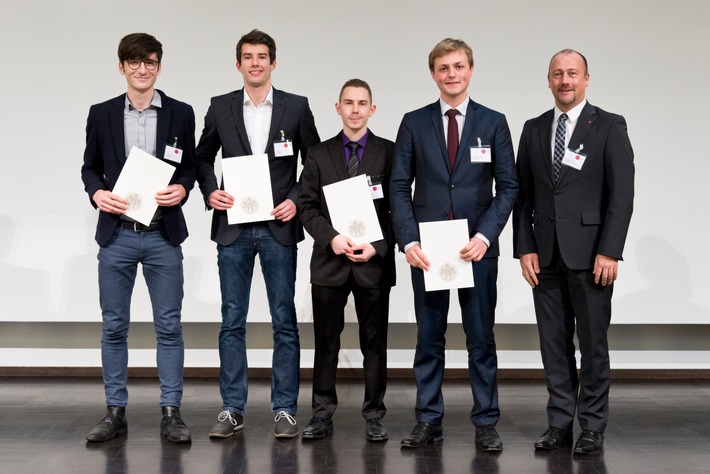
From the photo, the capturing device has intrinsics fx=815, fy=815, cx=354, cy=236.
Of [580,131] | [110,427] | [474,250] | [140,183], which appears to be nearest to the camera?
[474,250]

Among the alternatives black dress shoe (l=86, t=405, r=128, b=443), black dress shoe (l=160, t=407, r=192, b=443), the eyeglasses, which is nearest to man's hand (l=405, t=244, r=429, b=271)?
black dress shoe (l=160, t=407, r=192, b=443)

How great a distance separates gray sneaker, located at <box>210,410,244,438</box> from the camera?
3.69m

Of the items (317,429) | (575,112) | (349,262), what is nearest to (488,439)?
(317,429)

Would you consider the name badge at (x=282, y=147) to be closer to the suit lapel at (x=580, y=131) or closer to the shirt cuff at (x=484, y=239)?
the shirt cuff at (x=484, y=239)

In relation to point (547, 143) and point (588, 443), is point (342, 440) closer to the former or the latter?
point (588, 443)

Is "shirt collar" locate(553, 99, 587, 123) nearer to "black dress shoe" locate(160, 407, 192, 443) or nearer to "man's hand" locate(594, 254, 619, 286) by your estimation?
"man's hand" locate(594, 254, 619, 286)

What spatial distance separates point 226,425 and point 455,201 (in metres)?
1.46

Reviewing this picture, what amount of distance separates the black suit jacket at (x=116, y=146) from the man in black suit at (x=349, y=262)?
1.92 ft

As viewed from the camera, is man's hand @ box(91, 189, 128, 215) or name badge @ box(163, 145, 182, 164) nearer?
man's hand @ box(91, 189, 128, 215)

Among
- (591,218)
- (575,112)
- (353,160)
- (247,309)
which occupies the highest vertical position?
(575,112)

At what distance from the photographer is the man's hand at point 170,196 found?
3.62 meters

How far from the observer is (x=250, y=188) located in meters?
3.61

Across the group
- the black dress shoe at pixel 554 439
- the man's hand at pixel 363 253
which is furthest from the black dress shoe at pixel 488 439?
the man's hand at pixel 363 253

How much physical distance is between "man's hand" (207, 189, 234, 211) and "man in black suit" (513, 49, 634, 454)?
4.22ft
